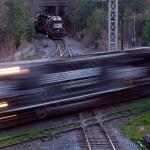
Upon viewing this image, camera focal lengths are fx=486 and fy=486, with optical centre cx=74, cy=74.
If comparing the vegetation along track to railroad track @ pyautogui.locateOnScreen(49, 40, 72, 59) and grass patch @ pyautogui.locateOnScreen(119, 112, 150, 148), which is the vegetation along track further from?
railroad track @ pyautogui.locateOnScreen(49, 40, 72, 59)

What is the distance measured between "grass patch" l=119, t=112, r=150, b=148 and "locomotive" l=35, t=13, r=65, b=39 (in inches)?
1293

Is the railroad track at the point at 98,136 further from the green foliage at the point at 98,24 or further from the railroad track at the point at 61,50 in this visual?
the green foliage at the point at 98,24

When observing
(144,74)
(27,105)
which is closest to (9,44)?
(144,74)

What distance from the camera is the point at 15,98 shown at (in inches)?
535

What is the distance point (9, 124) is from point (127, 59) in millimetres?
5487

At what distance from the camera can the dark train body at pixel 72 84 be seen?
13719 millimetres

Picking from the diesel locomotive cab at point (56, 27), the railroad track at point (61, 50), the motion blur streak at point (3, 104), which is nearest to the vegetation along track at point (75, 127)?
the motion blur streak at point (3, 104)

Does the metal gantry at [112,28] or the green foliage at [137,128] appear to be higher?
the metal gantry at [112,28]

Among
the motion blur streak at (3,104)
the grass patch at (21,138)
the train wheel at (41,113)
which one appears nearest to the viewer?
the grass patch at (21,138)

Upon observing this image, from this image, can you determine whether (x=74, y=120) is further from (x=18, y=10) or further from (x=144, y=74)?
(x=18, y=10)

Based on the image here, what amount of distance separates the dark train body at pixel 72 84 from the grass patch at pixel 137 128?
137cm

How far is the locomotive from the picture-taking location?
48275mm

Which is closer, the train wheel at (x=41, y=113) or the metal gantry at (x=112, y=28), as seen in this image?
the train wheel at (x=41, y=113)

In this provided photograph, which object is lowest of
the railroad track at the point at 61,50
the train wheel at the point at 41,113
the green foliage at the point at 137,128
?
the green foliage at the point at 137,128
